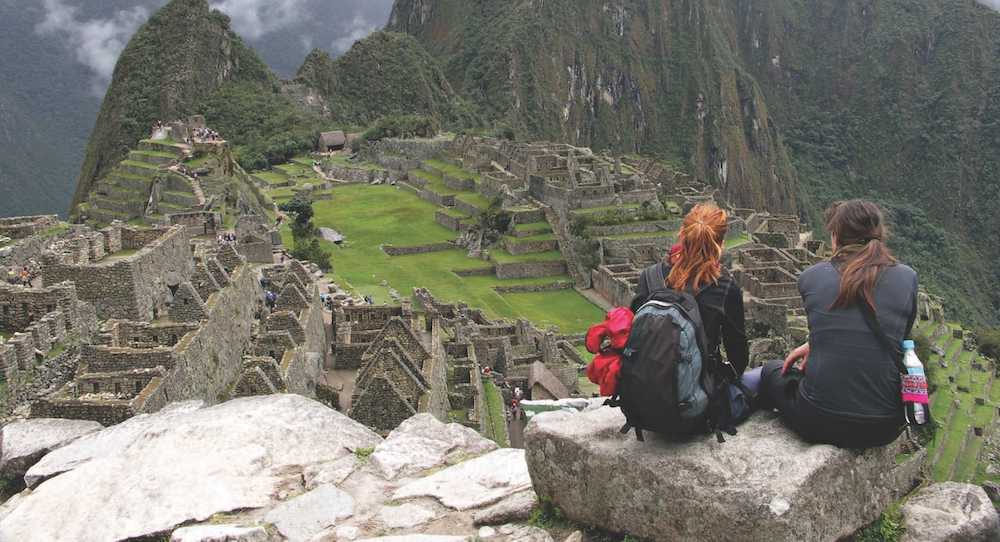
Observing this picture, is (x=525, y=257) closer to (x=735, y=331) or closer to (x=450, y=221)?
(x=450, y=221)

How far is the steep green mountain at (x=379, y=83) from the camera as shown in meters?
127

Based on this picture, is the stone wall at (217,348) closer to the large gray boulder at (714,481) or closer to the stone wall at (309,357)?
the stone wall at (309,357)

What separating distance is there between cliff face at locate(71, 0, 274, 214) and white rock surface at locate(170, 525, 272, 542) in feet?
316

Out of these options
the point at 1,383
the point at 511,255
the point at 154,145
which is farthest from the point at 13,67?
the point at 1,383

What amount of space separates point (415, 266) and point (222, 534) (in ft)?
139

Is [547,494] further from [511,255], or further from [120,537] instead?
[511,255]

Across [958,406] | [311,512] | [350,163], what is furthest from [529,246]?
[311,512]

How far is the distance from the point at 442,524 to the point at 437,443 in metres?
1.50

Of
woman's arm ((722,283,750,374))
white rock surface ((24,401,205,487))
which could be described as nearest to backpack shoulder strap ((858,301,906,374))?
woman's arm ((722,283,750,374))

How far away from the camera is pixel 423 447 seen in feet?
26.4

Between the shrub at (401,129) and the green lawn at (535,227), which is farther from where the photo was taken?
the shrub at (401,129)

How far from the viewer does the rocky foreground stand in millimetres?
5789

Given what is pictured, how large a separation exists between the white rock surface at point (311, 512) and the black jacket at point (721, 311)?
2596mm

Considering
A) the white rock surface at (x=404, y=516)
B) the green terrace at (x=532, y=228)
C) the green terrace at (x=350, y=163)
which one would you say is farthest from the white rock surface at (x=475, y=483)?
the green terrace at (x=350, y=163)
